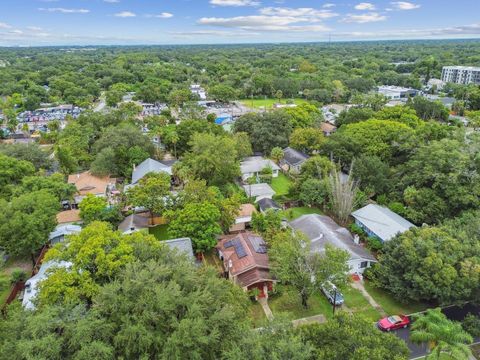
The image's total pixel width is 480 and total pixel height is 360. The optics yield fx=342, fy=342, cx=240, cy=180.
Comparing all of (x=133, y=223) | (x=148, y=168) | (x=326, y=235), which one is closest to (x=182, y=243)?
(x=133, y=223)

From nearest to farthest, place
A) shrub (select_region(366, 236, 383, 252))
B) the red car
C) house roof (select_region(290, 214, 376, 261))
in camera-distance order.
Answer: the red car → house roof (select_region(290, 214, 376, 261)) → shrub (select_region(366, 236, 383, 252))

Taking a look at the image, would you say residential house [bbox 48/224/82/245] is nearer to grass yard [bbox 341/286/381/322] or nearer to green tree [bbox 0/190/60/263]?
green tree [bbox 0/190/60/263]

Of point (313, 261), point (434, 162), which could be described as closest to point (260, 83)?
point (434, 162)

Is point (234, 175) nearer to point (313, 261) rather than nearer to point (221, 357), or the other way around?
point (313, 261)

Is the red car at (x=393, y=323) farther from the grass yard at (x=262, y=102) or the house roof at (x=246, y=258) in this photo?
the grass yard at (x=262, y=102)

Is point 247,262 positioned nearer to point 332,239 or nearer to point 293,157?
point 332,239

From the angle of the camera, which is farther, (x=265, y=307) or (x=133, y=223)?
(x=133, y=223)

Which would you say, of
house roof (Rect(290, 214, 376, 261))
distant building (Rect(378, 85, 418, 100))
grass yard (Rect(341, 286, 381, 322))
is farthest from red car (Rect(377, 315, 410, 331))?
distant building (Rect(378, 85, 418, 100))
